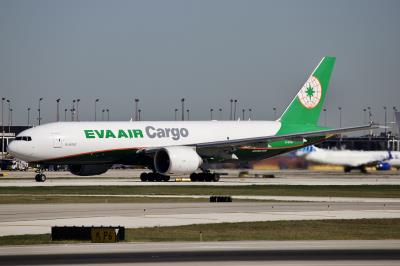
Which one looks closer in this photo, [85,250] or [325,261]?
[325,261]

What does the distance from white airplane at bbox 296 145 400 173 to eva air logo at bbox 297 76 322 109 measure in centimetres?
1054

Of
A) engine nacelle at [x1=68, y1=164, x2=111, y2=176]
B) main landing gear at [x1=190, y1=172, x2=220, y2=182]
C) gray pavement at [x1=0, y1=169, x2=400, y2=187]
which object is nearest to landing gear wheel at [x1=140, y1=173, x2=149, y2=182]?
gray pavement at [x1=0, y1=169, x2=400, y2=187]

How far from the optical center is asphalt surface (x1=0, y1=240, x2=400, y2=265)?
84.9 ft

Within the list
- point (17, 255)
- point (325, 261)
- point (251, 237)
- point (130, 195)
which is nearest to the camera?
point (325, 261)

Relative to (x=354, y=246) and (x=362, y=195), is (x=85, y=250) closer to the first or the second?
(x=354, y=246)

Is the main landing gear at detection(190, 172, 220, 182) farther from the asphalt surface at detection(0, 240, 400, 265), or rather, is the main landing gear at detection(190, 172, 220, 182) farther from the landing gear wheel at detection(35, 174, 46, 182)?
the asphalt surface at detection(0, 240, 400, 265)

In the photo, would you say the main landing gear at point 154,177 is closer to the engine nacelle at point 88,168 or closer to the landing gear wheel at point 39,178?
the engine nacelle at point 88,168

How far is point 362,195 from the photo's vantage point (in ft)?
200

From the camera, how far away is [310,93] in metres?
92.9

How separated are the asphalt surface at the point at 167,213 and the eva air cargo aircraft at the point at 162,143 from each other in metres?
29.6

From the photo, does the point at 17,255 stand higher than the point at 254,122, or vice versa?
the point at 254,122

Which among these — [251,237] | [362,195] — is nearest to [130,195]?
[362,195]

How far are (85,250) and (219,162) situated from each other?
56.6m

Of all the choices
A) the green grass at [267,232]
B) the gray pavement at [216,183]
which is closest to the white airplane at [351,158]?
the gray pavement at [216,183]
